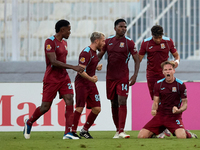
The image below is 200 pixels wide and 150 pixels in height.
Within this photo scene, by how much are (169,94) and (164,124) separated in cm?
46

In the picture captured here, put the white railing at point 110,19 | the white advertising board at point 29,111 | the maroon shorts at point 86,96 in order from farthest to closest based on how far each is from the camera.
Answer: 1. the white railing at point 110,19
2. the white advertising board at point 29,111
3. the maroon shorts at point 86,96

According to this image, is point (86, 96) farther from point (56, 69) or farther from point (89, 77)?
point (56, 69)

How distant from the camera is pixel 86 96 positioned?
239 inches

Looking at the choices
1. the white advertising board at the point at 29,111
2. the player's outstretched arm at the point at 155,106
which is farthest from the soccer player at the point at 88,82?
the white advertising board at the point at 29,111

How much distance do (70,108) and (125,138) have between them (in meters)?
0.91

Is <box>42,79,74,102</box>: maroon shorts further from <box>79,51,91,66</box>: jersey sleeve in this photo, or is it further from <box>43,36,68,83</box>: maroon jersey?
<box>79,51,91,66</box>: jersey sleeve

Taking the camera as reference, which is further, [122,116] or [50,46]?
[122,116]

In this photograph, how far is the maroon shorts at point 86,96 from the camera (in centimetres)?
605

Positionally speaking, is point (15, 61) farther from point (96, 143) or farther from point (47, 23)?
point (96, 143)

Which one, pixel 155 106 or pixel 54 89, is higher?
pixel 54 89

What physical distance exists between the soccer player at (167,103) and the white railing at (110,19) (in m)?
2.78

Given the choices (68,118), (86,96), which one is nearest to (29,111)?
(86,96)

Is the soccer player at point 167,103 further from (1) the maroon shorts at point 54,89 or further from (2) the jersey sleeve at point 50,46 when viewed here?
(2) the jersey sleeve at point 50,46

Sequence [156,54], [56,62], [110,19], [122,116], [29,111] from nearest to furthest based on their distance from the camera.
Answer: [56,62] < [122,116] < [156,54] < [29,111] < [110,19]
